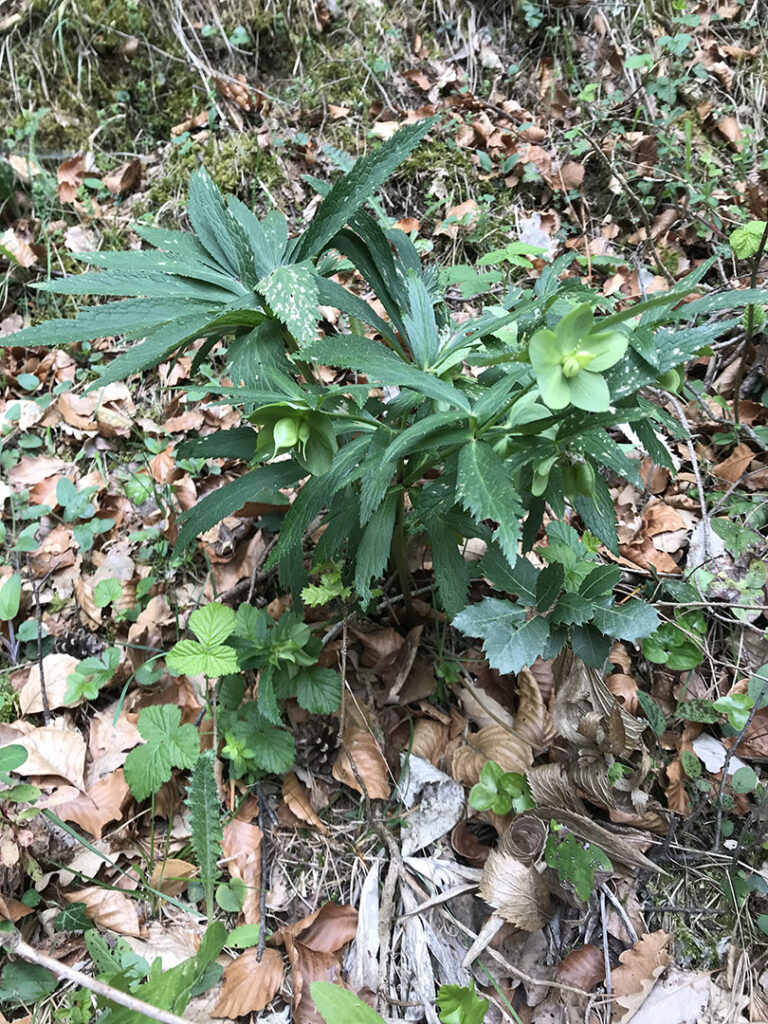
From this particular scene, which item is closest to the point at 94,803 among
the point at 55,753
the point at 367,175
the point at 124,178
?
the point at 55,753

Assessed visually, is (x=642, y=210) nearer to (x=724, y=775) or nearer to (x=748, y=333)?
(x=748, y=333)

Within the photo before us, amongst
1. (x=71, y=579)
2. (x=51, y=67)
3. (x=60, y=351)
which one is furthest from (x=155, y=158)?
(x=71, y=579)

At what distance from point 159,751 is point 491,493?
41.5 inches

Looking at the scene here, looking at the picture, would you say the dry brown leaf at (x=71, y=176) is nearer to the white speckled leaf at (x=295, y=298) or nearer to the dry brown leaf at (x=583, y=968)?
the white speckled leaf at (x=295, y=298)

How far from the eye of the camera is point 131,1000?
1075 millimetres

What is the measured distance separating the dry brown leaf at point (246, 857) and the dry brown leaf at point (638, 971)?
29.4 inches

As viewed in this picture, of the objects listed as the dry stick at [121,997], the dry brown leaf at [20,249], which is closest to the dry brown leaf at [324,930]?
the dry stick at [121,997]

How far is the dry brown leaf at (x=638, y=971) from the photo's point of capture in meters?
1.18

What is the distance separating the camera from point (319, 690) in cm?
147

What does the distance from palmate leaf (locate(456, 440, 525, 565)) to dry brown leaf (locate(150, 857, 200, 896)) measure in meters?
1.11

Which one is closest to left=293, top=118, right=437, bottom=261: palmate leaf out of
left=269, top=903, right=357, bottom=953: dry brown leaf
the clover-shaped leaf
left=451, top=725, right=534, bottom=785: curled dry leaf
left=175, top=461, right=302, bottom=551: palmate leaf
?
left=175, top=461, right=302, bottom=551: palmate leaf

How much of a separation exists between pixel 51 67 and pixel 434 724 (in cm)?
300

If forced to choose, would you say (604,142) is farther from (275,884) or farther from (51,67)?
(275,884)

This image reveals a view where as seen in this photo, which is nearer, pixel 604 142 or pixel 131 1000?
pixel 131 1000
